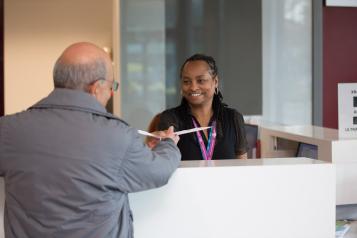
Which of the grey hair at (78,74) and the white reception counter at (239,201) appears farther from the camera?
the white reception counter at (239,201)

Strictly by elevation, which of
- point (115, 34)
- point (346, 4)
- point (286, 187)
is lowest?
point (286, 187)

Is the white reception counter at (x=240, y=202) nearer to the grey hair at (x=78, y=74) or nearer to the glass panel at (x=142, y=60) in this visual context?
the grey hair at (x=78, y=74)

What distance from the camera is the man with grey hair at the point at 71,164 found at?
4.16ft

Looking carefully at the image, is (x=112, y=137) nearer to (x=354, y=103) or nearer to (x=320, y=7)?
(x=354, y=103)

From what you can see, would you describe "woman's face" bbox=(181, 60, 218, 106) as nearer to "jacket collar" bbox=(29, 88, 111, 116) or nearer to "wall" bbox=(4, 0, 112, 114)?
"jacket collar" bbox=(29, 88, 111, 116)

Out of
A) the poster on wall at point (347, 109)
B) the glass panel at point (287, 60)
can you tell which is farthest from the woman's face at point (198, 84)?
the glass panel at point (287, 60)

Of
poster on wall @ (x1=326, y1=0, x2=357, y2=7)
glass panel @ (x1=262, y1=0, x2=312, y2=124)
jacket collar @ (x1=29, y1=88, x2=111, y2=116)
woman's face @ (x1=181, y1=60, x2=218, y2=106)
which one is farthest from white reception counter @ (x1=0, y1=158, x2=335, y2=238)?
poster on wall @ (x1=326, y1=0, x2=357, y2=7)

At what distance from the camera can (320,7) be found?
4.33 meters

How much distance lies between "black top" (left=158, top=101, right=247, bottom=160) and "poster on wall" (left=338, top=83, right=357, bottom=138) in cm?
47

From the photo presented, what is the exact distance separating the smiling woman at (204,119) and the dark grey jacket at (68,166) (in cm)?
97

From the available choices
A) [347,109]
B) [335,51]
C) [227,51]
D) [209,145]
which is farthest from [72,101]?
[335,51]

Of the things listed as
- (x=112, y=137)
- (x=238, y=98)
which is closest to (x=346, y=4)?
Answer: (x=238, y=98)

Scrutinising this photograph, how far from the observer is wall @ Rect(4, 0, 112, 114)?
5641mm

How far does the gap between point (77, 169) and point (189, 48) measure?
117 inches
